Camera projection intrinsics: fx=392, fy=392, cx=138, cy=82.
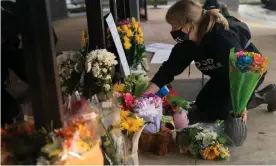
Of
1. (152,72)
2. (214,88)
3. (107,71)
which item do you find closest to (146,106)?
(107,71)

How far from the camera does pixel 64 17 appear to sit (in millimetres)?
7133

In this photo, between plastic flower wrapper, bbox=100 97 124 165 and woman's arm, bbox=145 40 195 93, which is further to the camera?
woman's arm, bbox=145 40 195 93

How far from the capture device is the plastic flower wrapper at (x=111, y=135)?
1.50 metres

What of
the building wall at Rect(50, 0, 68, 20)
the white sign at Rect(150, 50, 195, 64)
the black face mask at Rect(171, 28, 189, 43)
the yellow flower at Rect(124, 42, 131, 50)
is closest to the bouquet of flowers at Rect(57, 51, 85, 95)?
the black face mask at Rect(171, 28, 189, 43)

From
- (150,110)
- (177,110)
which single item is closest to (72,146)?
(150,110)

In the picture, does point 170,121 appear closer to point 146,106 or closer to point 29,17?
point 146,106

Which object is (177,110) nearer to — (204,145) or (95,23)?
(204,145)

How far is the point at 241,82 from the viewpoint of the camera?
215 cm

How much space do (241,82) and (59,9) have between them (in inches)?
217

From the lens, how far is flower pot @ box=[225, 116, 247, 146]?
7.39 ft

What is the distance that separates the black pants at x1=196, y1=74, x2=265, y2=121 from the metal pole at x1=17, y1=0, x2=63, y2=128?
1507 millimetres

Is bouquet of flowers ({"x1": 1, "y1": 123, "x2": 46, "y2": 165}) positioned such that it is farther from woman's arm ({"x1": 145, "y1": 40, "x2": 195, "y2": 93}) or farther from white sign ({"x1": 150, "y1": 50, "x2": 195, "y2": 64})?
white sign ({"x1": 150, "y1": 50, "x2": 195, "y2": 64})


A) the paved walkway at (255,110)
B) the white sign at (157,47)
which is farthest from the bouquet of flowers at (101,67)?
the white sign at (157,47)

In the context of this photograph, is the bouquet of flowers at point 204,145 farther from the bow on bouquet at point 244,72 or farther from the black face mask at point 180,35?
the black face mask at point 180,35
